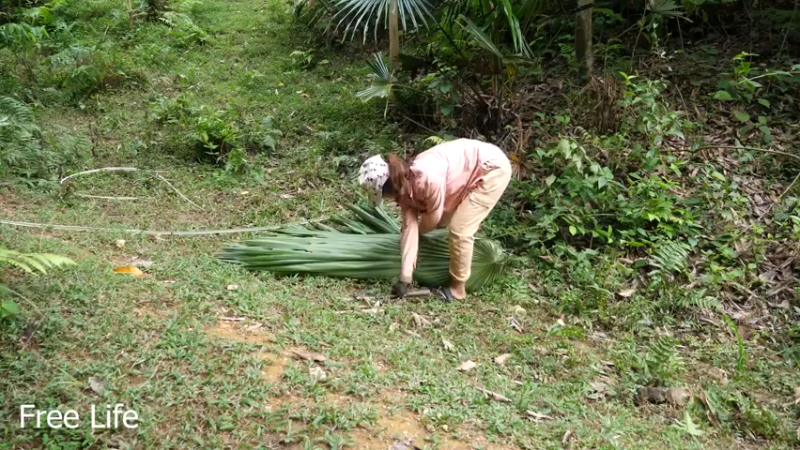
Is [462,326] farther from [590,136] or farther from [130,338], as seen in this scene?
[590,136]

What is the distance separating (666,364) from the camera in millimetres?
3879

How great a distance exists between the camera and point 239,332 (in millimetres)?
3596

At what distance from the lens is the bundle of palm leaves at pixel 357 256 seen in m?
4.39

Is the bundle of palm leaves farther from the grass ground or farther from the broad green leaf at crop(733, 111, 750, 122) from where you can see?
the broad green leaf at crop(733, 111, 750, 122)

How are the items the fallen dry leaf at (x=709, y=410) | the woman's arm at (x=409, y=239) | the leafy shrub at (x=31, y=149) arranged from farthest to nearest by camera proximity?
the leafy shrub at (x=31, y=149) → the woman's arm at (x=409, y=239) → the fallen dry leaf at (x=709, y=410)

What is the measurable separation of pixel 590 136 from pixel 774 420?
294cm

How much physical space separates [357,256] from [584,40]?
376 centimetres

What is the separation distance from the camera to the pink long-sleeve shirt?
13.1 ft

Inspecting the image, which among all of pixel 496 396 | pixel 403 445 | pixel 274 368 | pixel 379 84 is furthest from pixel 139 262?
pixel 379 84

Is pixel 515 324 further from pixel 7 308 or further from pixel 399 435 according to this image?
pixel 7 308

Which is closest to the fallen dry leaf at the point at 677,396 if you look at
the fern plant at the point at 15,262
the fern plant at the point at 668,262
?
the fern plant at the point at 668,262

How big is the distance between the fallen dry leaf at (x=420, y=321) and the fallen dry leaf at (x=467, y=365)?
428 millimetres

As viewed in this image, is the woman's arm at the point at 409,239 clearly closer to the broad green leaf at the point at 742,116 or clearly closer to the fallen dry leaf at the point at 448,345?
the fallen dry leaf at the point at 448,345

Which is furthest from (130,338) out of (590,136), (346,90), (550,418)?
(346,90)
